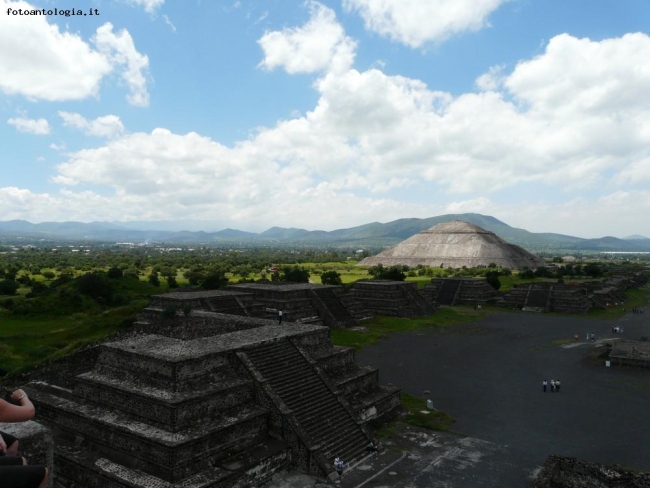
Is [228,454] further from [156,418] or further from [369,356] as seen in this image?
[369,356]

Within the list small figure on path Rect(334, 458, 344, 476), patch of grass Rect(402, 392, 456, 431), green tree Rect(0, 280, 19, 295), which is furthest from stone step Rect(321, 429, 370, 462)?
green tree Rect(0, 280, 19, 295)

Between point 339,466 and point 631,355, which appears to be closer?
point 339,466

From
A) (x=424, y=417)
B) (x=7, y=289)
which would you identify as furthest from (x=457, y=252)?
(x=424, y=417)

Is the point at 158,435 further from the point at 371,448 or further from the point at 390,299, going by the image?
the point at 390,299

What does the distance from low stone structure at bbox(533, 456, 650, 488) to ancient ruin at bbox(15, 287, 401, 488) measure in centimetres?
543

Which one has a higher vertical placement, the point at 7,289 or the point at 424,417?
the point at 7,289

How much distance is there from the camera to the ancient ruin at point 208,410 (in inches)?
507

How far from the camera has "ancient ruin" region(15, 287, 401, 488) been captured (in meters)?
12.9

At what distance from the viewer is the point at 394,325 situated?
4150 centimetres

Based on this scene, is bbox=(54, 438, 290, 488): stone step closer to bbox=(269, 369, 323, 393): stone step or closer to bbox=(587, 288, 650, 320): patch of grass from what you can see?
bbox=(269, 369, 323, 393): stone step

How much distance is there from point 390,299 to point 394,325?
220 inches

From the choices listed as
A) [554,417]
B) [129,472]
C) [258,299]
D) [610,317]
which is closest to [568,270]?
[610,317]

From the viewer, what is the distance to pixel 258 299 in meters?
37.1

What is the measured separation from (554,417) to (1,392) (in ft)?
73.6
